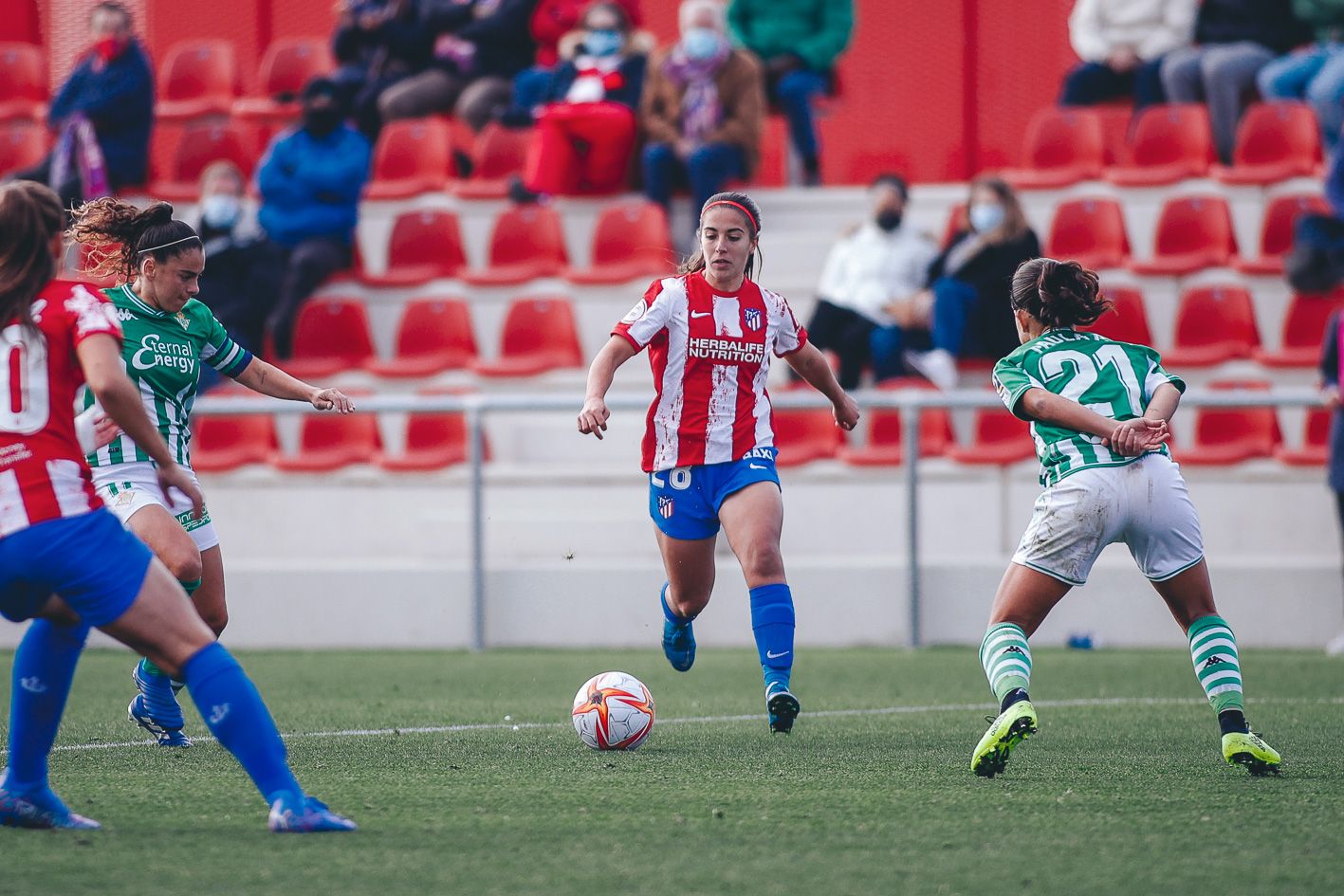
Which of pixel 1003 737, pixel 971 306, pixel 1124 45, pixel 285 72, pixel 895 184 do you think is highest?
pixel 285 72

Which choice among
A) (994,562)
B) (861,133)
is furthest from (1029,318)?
(861,133)

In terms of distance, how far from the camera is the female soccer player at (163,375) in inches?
240

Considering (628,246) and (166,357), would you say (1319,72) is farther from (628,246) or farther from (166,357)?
(166,357)

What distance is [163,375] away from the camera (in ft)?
20.6

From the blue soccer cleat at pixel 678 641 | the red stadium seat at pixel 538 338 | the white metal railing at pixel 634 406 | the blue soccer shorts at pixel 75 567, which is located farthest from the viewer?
the red stadium seat at pixel 538 338

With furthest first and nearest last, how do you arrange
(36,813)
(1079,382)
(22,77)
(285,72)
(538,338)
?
(22,77)
(285,72)
(538,338)
(1079,382)
(36,813)

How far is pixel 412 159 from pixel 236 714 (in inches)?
430

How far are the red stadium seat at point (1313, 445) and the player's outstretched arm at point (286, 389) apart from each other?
22.0ft

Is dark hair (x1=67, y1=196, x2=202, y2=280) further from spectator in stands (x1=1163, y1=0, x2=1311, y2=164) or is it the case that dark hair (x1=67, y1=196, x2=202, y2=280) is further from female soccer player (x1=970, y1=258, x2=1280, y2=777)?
spectator in stands (x1=1163, y1=0, x2=1311, y2=164)

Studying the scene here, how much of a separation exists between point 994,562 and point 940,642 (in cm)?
58

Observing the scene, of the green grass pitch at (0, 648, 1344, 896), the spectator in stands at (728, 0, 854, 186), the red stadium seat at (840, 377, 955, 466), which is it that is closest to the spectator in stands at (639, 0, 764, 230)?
the spectator in stands at (728, 0, 854, 186)

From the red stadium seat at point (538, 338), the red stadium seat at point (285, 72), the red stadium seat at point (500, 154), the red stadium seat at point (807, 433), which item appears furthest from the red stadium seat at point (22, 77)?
the red stadium seat at point (807, 433)

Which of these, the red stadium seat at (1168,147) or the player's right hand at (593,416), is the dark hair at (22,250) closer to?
the player's right hand at (593,416)

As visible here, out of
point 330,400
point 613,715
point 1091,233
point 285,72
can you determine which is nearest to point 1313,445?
point 1091,233
